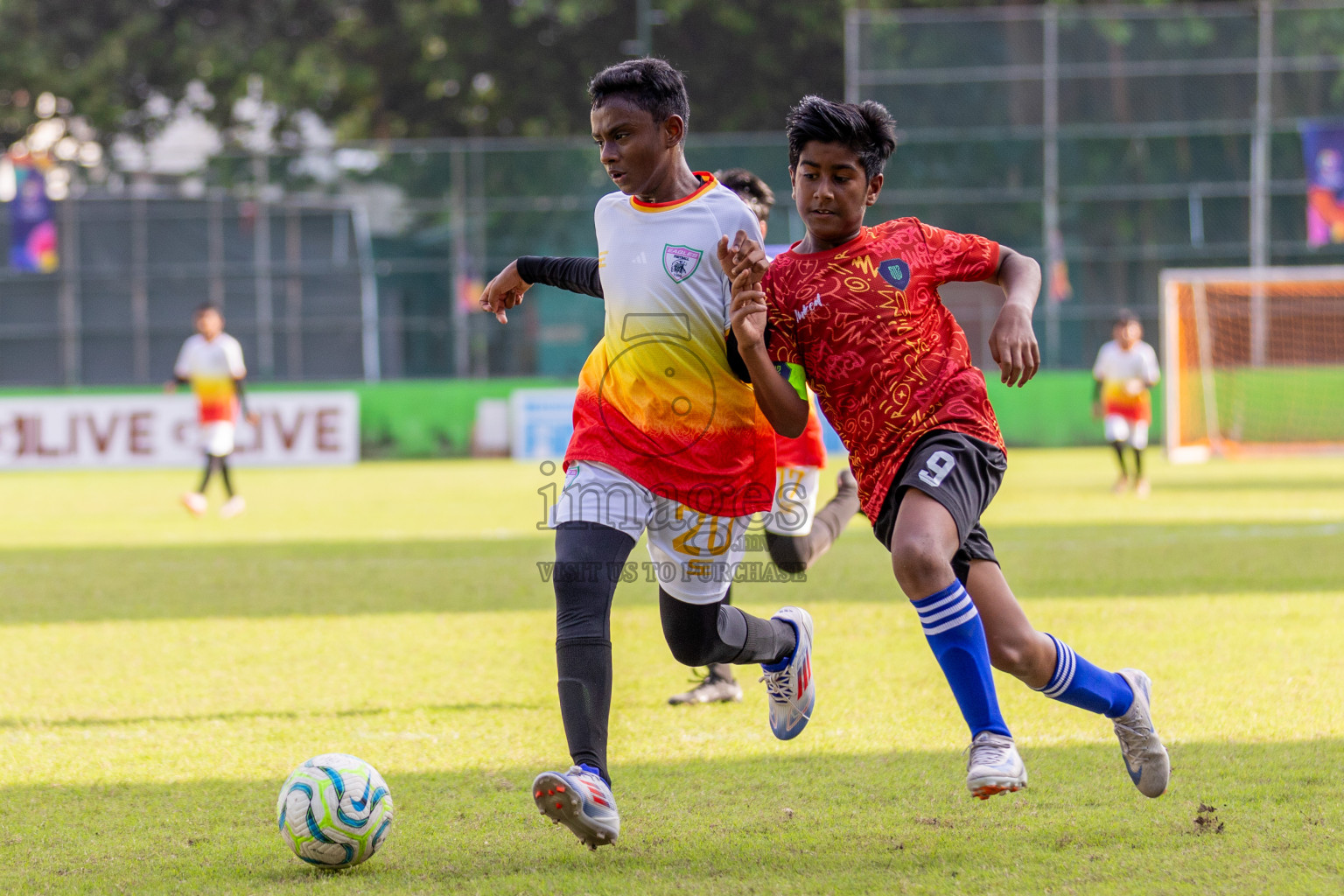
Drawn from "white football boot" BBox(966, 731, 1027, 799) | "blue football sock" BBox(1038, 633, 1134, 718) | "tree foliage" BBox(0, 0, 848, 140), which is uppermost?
"tree foliage" BBox(0, 0, 848, 140)

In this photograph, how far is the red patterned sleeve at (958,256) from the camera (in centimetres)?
395

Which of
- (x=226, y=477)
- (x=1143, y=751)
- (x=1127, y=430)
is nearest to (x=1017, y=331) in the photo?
(x=1143, y=751)

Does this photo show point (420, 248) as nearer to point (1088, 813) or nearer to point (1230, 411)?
point (1230, 411)

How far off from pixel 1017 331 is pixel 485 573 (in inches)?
257

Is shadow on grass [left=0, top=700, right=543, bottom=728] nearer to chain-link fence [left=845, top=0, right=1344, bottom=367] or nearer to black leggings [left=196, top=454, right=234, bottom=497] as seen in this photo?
black leggings [left=196, top=454, right=234, bottom=497]

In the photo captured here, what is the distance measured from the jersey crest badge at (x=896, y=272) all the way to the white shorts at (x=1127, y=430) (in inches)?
488

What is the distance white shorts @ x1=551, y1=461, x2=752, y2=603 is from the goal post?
54.8ft

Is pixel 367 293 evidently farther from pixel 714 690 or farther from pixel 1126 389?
pixel 714 690

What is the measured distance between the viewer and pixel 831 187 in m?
3.85

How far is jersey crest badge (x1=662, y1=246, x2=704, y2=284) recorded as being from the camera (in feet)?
12.8

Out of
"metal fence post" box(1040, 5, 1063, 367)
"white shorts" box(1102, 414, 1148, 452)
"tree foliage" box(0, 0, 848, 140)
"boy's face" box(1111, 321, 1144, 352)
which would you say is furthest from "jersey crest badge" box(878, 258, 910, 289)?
"tree foliage" box(0, 0, 848, 140)

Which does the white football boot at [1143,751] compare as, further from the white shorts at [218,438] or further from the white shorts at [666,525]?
the white shorts at [218,438]

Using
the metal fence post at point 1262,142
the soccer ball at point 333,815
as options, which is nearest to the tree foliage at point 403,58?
the metal fence post at point 1262,142

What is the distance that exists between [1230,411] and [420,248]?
1320 centimetres
